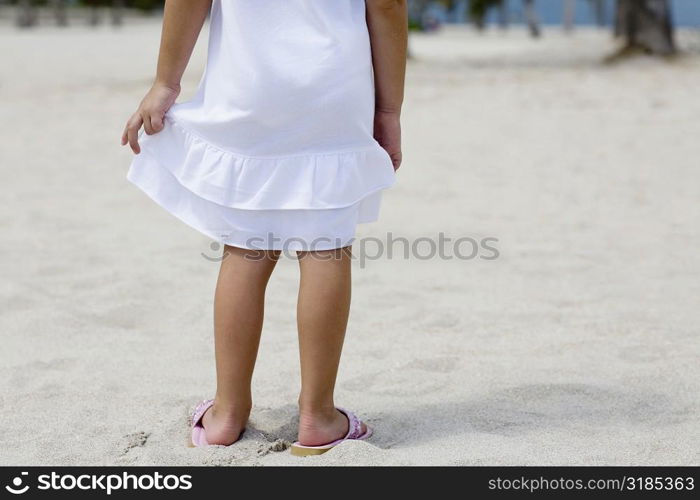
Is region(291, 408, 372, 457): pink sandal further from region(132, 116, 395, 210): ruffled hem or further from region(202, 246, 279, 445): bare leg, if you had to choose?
region(132, 116, 395, 210): ruffled hem

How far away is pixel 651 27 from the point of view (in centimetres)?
1191

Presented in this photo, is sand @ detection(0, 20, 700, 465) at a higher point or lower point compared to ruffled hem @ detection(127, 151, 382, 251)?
lower

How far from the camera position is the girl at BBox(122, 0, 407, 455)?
1822mm

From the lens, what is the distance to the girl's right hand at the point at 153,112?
1930 mm

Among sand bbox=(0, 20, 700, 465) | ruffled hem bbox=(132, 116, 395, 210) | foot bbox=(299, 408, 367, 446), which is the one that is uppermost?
ruffled hem bbox=(132, 116, 395, 210)

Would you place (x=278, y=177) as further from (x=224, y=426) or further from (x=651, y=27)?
(x=651, y=27)

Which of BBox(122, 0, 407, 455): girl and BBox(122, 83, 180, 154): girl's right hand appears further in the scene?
BBox(122, 83, 180, 154): girl's right hand

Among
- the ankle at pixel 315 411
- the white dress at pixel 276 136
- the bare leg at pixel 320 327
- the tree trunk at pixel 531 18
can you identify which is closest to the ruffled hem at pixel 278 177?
the white dress at pixel 276 136

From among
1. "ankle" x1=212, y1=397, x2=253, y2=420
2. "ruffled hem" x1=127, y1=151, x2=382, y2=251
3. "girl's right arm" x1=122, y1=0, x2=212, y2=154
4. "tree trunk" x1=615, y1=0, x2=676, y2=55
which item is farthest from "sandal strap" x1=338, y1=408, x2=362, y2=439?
"tree trunk" x1=615, y1=0, x2=676, y2=55

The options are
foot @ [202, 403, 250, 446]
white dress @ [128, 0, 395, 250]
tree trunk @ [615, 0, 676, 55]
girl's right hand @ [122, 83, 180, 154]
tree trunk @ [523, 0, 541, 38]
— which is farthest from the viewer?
tree trunk @ [523, 0, 541, 38]

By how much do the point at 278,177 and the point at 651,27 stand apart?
11.2 m

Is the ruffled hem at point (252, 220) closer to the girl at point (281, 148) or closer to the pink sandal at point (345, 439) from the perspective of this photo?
the girl at point (281, 148)

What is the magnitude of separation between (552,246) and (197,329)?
1796 mm

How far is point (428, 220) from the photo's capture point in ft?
15.2
